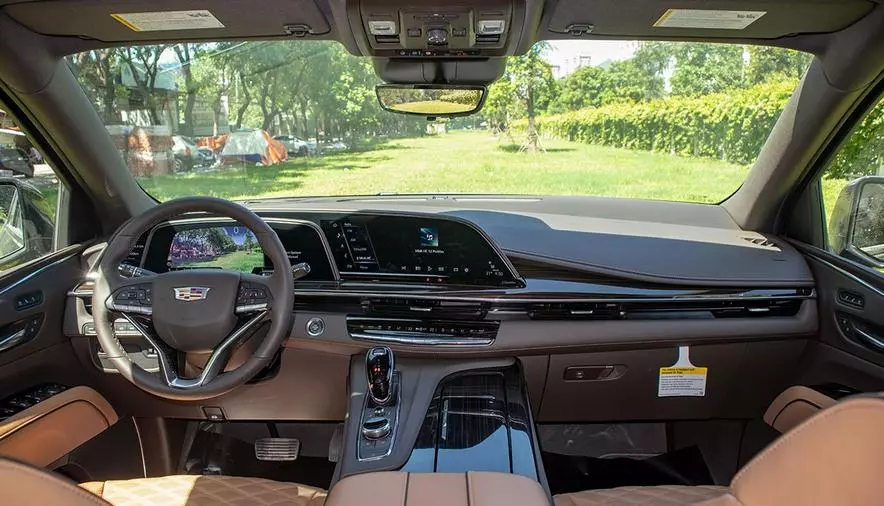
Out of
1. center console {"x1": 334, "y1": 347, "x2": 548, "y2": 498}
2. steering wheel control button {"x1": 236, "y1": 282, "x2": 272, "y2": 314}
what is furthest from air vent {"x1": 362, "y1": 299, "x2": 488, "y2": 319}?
steering wheel control button {"x1": 236, "y1": 282, "x2": 272, "y2": 314}

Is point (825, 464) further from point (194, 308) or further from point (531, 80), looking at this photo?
point (194, 308)

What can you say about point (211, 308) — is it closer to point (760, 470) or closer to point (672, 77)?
point (760, 470)

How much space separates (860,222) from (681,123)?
2.73 ft

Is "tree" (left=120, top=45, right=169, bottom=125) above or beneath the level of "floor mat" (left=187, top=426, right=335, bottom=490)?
above

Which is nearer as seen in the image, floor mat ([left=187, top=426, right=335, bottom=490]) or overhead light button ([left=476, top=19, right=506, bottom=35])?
overhead light button ([left=476, top=19, right=506, bottom=35])

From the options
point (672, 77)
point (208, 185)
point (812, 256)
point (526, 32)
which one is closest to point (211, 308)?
point (208, 185)

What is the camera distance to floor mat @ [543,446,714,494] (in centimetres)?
305

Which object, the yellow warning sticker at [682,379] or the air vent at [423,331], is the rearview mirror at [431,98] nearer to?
the air vent at [423,331]

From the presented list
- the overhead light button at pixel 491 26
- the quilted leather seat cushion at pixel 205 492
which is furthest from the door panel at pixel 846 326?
the quilted leather seat cushion at pixel 205 492

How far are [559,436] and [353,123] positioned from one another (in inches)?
71.0

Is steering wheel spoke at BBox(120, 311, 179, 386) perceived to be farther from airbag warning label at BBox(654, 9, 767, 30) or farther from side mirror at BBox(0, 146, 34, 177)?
airbag warning label at BBox(654, 9, 767, 30)

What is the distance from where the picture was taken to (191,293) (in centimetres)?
227

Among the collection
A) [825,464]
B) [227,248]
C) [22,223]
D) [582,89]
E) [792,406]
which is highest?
[582,89]

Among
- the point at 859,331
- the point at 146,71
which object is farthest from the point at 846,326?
the point at 146,71
